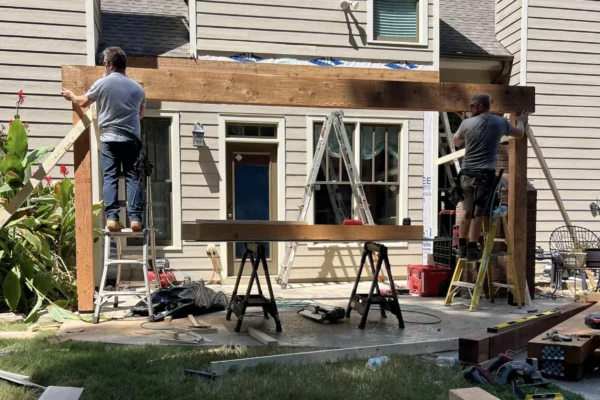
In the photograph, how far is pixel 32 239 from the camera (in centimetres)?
439

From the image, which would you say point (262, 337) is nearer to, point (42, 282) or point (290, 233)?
point (290, 233)

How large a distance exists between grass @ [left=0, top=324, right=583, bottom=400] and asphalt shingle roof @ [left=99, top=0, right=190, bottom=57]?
15.4ft

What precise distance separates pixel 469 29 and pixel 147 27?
5528 millimetres

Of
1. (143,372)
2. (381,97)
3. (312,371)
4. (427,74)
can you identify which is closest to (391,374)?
(312,371)

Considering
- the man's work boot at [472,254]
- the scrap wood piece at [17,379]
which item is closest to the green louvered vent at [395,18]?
the man's work boot at [472,254]

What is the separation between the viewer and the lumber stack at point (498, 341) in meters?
3.08

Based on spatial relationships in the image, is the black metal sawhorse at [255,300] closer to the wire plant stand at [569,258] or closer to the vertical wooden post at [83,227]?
the vertical wooden post at [83,227]

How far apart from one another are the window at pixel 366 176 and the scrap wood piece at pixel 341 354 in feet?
12.5

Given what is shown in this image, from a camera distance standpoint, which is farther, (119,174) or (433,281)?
(433,281)

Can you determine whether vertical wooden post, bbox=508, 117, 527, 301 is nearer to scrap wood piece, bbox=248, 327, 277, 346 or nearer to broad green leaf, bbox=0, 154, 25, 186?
scrap wood piece, bbox=248, 327, 277, 346

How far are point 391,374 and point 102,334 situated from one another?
222 cm

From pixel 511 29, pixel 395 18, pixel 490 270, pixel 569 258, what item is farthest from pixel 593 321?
pixel 511 29

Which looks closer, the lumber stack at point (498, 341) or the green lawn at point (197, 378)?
the green lawn at point (197, 378)

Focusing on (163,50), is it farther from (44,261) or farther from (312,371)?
(312,371)
